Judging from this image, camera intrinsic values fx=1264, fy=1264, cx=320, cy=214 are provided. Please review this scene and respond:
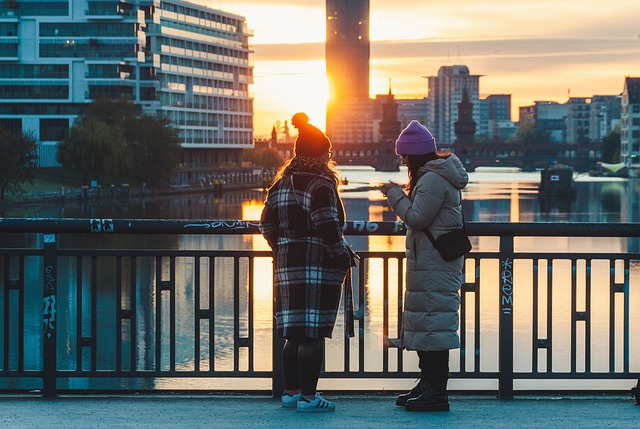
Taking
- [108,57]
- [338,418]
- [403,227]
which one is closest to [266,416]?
[338,418]

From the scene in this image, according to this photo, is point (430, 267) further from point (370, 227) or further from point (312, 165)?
point (312, 165)

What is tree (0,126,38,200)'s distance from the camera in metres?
92.8

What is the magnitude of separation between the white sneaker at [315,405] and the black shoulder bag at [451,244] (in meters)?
1.32

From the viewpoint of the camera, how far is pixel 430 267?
8.84 m

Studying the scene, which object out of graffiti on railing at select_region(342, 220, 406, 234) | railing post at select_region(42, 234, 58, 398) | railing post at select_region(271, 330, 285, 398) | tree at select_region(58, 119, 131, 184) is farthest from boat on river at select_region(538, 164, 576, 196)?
railing post at select_region(42, 234, 58, 398)

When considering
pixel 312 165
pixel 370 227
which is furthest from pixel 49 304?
pixel 370 227

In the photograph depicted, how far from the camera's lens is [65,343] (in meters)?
29.0

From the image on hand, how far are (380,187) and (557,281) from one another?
34667 mm

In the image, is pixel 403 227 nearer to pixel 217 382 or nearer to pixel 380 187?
pixel 380 187

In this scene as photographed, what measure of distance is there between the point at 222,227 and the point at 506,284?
2207 mm

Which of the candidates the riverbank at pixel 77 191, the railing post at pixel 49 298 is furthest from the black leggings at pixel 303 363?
Answer: the riverbank at pixel 77 191

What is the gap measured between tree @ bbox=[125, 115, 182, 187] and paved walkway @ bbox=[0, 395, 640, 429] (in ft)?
372

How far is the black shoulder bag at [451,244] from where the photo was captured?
881 cm

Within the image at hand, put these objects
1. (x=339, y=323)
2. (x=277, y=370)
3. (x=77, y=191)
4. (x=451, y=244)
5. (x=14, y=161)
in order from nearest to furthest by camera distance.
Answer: (x=451, y=244)
(x=277, y=370)
(x=339, y=323)
(x=14, y=161)
(x=77, y=191)
